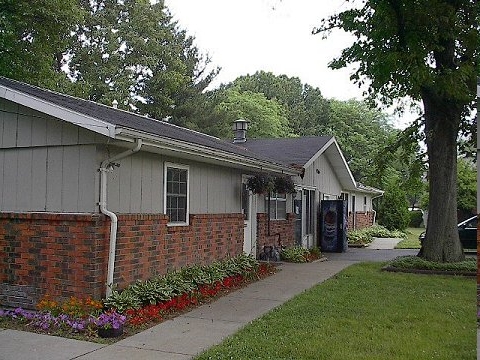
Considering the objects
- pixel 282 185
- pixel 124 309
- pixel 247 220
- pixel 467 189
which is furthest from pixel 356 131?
pixel 124 309

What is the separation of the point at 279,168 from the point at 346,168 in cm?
858

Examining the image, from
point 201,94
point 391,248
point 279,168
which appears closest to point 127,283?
point 279,168

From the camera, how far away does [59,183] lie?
302 inches

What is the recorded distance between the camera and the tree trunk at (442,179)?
13.2 metres

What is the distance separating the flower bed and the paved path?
0.22 m

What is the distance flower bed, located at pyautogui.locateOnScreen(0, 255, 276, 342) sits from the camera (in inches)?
259

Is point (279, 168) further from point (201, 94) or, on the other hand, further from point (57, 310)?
point (201, 94)

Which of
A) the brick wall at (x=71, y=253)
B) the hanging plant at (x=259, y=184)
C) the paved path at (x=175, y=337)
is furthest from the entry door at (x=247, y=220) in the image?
the brick wall at (x=71, y=253)

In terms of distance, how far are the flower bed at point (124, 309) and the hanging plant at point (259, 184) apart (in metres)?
3.56

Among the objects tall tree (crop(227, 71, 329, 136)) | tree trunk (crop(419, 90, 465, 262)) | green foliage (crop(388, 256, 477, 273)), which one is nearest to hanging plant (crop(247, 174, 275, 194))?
green foliage (crop(388, 256, 477, 273))

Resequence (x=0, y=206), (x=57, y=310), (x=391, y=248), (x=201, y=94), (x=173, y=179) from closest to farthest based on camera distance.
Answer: (x=57, y=310) → (x=0, y=206) → (x=173, y=179) → (x=391, y=248) → (x=201, y=94)

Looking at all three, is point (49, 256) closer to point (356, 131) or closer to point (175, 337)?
point (175, 337)

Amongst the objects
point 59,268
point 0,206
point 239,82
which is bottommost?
point 59,268

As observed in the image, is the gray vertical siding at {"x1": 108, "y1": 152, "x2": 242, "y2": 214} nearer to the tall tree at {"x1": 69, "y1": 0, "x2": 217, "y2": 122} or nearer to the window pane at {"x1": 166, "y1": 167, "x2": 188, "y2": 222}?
the window pane at {"x1": 166, "y1": 167, "x2": 188, "y2": 222}
